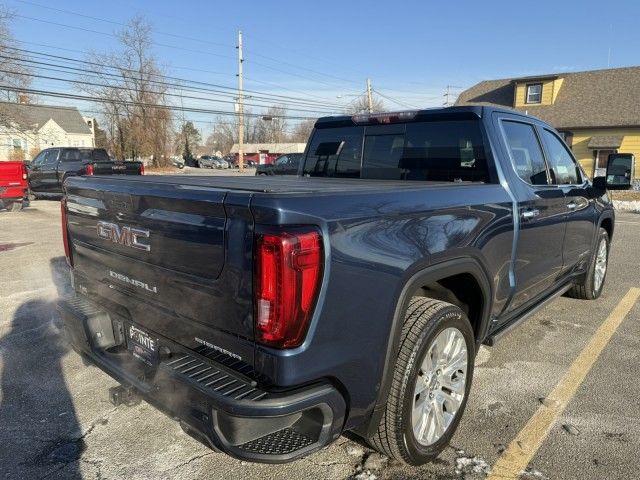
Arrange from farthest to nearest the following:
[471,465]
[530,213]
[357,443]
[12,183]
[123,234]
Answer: [12,183]
[530,213]
[357,443]
[471,465]
[123,234]

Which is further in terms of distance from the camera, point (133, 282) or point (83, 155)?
point (83, 155)

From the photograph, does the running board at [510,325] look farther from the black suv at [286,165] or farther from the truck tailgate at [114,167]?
the black suv at [286,165]

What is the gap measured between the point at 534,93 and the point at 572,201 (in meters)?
27.5

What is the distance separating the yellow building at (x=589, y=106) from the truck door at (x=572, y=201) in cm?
2312

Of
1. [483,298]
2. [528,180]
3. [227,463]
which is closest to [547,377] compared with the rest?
[483,298]

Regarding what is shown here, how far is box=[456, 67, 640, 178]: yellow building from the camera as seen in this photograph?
2552 cm

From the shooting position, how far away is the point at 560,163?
14.1 ft

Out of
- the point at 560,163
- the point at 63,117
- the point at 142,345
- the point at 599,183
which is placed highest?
the point at 63,117

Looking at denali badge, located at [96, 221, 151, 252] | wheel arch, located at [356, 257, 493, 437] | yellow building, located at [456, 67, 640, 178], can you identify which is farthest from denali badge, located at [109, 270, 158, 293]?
yellow building, located at [456, 67, 640, 178]

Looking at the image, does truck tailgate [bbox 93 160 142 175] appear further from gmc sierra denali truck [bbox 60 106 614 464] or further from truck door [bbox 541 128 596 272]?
truck door [bbox 541 128 596 272]

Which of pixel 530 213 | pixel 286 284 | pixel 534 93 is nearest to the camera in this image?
pixel 286 284

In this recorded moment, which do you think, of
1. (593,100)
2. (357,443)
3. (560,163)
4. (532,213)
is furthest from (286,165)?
(357,443)

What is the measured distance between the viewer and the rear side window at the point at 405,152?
3.43 m

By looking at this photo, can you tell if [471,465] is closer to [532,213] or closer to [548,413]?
[548,413]
